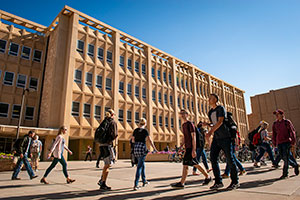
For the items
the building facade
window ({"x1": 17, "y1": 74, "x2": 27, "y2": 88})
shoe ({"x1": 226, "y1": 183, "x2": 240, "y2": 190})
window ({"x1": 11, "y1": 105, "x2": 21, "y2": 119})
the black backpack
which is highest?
the building facade

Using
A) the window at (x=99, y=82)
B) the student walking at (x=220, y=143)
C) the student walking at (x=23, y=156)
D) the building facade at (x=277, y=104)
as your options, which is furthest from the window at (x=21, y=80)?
the building facade at (x=277, y=104)

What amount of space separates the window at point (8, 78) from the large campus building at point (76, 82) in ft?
0.28

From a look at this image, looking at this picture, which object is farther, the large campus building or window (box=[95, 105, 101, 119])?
window (box=[95, 105, 101, 119])

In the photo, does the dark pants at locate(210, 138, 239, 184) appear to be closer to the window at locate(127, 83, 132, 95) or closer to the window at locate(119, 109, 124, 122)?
the window at locate(119, 109, 124, 122)

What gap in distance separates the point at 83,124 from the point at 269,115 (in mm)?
46052


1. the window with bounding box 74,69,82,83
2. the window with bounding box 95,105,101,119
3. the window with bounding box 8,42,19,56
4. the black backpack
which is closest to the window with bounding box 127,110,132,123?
the window with bounding box 95,105,101,119

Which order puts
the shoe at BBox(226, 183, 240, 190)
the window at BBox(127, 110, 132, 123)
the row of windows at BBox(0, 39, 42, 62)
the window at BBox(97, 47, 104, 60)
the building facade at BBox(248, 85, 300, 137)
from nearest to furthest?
the shoe at BBox(226, 183, 240, 190) < the row of windows at BBox(0, 39, 42, 62) < the window at BBox(97, 47, 104, 60) < the window at BBox(127, 110, 132, 123) < the building facade at BBox(248, 85, 300, 137)

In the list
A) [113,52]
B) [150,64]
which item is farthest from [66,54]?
[150,64]

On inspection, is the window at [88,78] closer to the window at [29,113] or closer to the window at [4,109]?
the window at [29,113]

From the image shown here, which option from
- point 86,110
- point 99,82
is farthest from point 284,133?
point 99,82

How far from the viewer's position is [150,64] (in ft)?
105

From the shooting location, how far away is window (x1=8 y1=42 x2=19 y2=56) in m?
22.4

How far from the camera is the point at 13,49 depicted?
890 inches

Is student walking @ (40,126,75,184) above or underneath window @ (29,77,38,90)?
underneath
